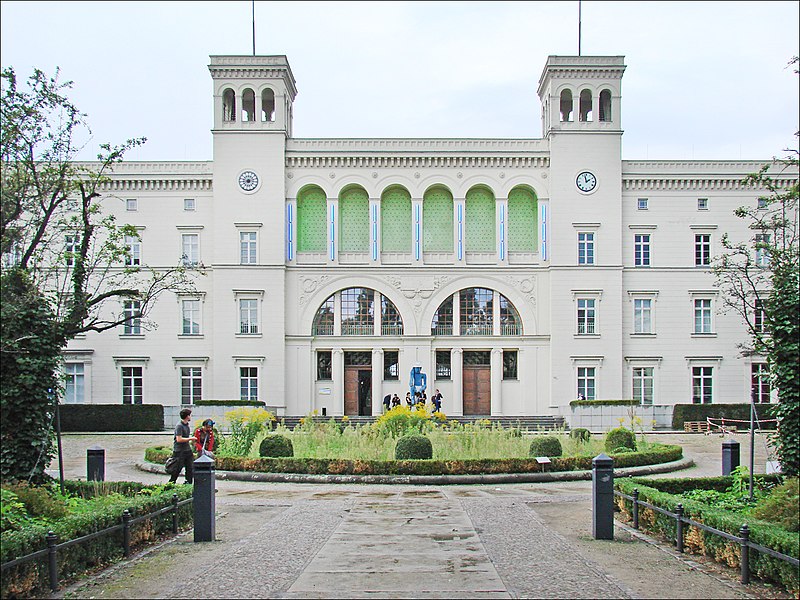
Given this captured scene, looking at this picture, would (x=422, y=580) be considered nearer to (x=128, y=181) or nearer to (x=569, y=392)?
(x=569, y=392)

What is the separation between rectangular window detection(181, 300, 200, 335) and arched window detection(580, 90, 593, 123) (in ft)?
71.7

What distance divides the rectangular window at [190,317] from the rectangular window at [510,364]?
1541cm

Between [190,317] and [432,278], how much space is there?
1225cm

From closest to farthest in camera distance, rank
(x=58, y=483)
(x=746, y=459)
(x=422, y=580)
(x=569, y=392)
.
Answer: (x=422, y=580)
(x=58, y=483)
(x=746, y=459)
(x=569, y=392)

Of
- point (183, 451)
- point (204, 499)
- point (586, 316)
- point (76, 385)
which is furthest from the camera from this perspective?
point (586, 316)

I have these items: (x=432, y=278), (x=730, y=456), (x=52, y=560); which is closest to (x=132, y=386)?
(x=432, y=278)

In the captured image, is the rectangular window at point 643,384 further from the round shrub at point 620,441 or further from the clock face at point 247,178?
the clock face at point 247,178

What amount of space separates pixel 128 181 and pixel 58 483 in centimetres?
3122

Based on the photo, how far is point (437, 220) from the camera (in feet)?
150

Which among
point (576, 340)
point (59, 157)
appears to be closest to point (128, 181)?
point (576, 340)

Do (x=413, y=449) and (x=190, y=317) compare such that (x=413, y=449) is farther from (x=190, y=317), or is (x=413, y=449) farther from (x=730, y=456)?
(x=190, y=317)

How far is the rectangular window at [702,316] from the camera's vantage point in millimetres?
44438

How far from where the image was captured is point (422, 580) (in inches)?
427

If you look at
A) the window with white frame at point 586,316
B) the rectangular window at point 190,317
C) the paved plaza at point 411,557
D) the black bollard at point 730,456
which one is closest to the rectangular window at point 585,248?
the window with white frame at point 586,316
